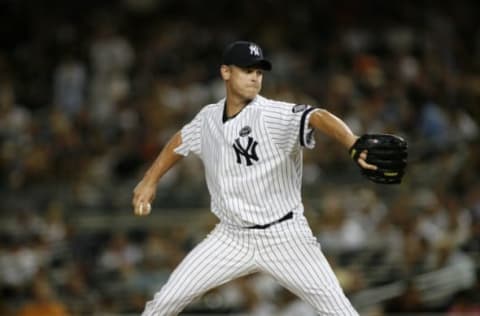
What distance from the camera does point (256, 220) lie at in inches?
237

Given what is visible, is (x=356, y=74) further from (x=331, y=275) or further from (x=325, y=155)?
(x=331, y=275)

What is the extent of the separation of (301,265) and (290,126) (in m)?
0.76

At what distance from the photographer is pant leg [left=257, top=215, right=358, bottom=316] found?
5.86 m

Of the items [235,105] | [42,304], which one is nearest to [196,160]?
[42,304]

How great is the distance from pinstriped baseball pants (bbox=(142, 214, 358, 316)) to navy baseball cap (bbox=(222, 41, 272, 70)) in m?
0.87

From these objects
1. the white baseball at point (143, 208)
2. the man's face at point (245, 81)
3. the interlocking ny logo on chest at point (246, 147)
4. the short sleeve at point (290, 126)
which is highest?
the man's face at point (245, 81)

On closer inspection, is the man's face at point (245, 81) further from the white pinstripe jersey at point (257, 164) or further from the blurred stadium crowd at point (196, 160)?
the blurred stadium crowd at point (196, 160)

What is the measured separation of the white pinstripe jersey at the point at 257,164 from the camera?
593 centimetres

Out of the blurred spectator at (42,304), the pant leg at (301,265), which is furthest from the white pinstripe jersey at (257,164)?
the blurred spectator at (42,304)

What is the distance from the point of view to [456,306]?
9.39 meters

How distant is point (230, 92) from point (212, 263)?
96 cm

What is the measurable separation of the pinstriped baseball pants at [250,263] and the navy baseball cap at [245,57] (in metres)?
0.87

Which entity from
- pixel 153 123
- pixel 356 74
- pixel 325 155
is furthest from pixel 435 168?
pixel 153 123

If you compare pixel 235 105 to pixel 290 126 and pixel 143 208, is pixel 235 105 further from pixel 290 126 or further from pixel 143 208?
pixel 143 208
